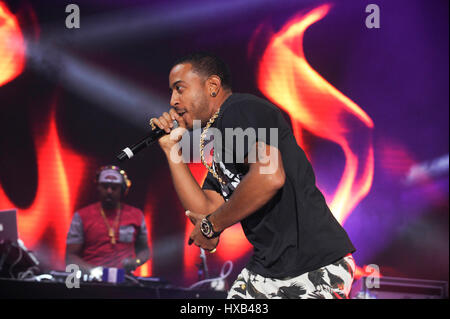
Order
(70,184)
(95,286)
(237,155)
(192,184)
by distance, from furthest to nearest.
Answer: (70,184) < (95,286) < (192,184) < (237,155)

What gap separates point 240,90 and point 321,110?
1.00m

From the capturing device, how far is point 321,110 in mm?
5938

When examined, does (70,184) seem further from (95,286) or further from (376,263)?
(376,263)

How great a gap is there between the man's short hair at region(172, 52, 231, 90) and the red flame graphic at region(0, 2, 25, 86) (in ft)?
13.6

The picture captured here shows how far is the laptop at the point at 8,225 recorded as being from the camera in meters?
3.82

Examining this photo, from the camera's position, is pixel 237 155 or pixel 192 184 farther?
pixel 192 184

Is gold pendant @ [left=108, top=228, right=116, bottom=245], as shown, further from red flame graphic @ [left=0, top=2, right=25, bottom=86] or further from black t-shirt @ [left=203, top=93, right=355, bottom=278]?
black t-shirt @ [left=203, top=93, right=355, bottom=278]

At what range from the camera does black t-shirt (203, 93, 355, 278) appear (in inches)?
62.9

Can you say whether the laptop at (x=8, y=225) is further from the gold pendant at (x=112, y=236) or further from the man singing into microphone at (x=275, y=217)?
the man singing into microphone at (x=275, y=217)

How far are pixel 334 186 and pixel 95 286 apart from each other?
3.56 meters

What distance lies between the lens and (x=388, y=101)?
6082 millimetres

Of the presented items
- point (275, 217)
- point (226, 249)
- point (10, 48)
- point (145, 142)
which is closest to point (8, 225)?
point (145, 142)
